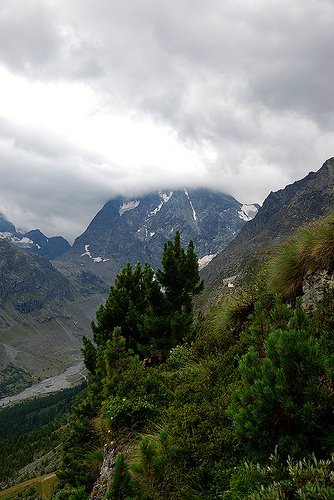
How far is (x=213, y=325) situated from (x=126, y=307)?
1158 centimetres

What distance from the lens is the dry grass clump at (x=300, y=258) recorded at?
494 inches

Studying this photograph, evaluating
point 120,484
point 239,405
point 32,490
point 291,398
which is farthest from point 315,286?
point 32,490

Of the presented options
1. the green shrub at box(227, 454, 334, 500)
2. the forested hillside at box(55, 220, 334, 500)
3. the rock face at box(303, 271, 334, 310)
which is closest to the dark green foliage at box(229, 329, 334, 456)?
the forested hillside at box(55, 220, 334, 500)

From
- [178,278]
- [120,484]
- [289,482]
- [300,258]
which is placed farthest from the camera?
[178,278]

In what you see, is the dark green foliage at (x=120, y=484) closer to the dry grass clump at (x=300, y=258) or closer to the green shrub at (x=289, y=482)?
the green shrub at (x=289, y=482)

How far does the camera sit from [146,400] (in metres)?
11.6

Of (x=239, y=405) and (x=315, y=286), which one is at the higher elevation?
(x=315, y=286)

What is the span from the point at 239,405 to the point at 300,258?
8.53 m

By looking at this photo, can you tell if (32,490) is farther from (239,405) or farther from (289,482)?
(289,482)

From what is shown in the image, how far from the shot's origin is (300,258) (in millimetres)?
13508

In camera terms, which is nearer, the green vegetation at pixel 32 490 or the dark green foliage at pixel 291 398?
the dark green foliage at pixel 291 398

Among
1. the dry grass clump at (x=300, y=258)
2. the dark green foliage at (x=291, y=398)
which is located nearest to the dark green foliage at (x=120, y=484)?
the dark green foliage at (x=291, y=398)

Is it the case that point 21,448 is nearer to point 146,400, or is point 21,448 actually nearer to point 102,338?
point 102,338

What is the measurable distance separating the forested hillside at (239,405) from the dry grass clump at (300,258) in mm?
43
